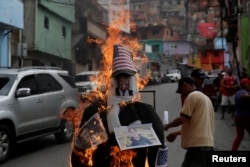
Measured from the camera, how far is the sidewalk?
408 inches

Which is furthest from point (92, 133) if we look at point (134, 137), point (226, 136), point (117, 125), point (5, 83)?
point (226, 136)

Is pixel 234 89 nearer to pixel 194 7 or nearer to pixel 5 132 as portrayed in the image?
pixel 5 132

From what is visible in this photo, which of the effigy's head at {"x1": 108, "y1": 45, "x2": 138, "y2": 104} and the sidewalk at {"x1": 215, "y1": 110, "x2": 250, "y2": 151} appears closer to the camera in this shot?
the effigy's head at {"x1": 108, "y1": 45, "x2": 138, "y2": 104}

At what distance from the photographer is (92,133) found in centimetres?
388

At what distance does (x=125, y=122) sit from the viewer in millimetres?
3836

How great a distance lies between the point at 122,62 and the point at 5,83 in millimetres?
6259

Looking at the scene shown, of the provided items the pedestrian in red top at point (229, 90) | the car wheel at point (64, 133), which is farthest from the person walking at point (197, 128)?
the pedestrian in red top at point (229, 90)

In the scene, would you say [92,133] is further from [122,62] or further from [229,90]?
[229,90]

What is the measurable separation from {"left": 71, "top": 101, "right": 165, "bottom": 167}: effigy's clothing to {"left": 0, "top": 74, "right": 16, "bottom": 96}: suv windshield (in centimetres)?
577

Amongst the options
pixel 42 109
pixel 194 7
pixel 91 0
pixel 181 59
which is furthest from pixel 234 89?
pixel 181 59

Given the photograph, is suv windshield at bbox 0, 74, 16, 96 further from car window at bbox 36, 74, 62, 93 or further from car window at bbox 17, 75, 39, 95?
car window at bbox 36, 74, 62, 93

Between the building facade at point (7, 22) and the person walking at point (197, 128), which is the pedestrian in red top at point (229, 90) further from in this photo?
the person walking at point (197, 128)

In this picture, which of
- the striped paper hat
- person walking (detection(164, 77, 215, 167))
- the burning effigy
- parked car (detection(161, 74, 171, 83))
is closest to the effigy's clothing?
the burning effigy

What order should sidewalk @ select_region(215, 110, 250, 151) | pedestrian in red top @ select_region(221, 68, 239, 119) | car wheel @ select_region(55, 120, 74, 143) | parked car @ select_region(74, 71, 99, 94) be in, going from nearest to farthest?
sidewalk @ select_region(215, 110, 250, 151)
car wheel @ select_region(55, 120, 74, 143)
pedestrian in red top @ select_region(221, 68, 239, 119)
parked car @ select_region(74, 71, 99, 94)
